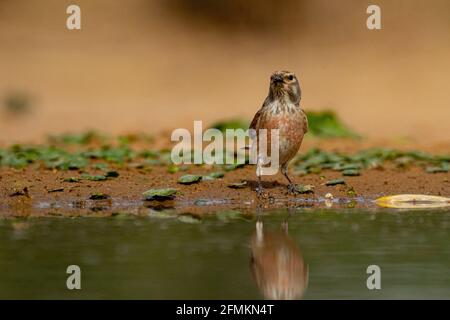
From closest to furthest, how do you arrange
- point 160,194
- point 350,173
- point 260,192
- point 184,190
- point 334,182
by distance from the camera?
point 160,194
point 260,192
point 184,190
point 334,182
point 350,173

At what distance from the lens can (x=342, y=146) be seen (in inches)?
701

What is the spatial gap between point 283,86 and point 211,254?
380 cm

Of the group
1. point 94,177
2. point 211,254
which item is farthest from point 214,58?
point 211,254

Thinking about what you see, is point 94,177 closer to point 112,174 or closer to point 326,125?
point 112,174

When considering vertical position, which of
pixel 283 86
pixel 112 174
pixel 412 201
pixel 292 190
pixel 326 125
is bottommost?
pixel 412 201

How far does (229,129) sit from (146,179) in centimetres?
532

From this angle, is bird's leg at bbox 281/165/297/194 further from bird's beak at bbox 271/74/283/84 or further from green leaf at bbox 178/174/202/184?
bird's beak at bbox 271/74/283/84

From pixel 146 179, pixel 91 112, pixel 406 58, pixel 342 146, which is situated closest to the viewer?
pixel 146 179

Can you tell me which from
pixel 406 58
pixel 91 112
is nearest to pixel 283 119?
pixel 91 112

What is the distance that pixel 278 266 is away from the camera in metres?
8.80

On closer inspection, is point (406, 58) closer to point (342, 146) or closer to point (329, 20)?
point (329, 20)

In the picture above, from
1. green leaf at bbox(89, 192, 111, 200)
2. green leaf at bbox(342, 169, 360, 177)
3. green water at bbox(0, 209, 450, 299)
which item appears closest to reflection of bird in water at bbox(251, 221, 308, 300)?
green water at bbox(0, 209, 450, 299)

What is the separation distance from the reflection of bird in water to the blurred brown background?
13.1m

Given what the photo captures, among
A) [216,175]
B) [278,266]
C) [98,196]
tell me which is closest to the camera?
[278,266]
